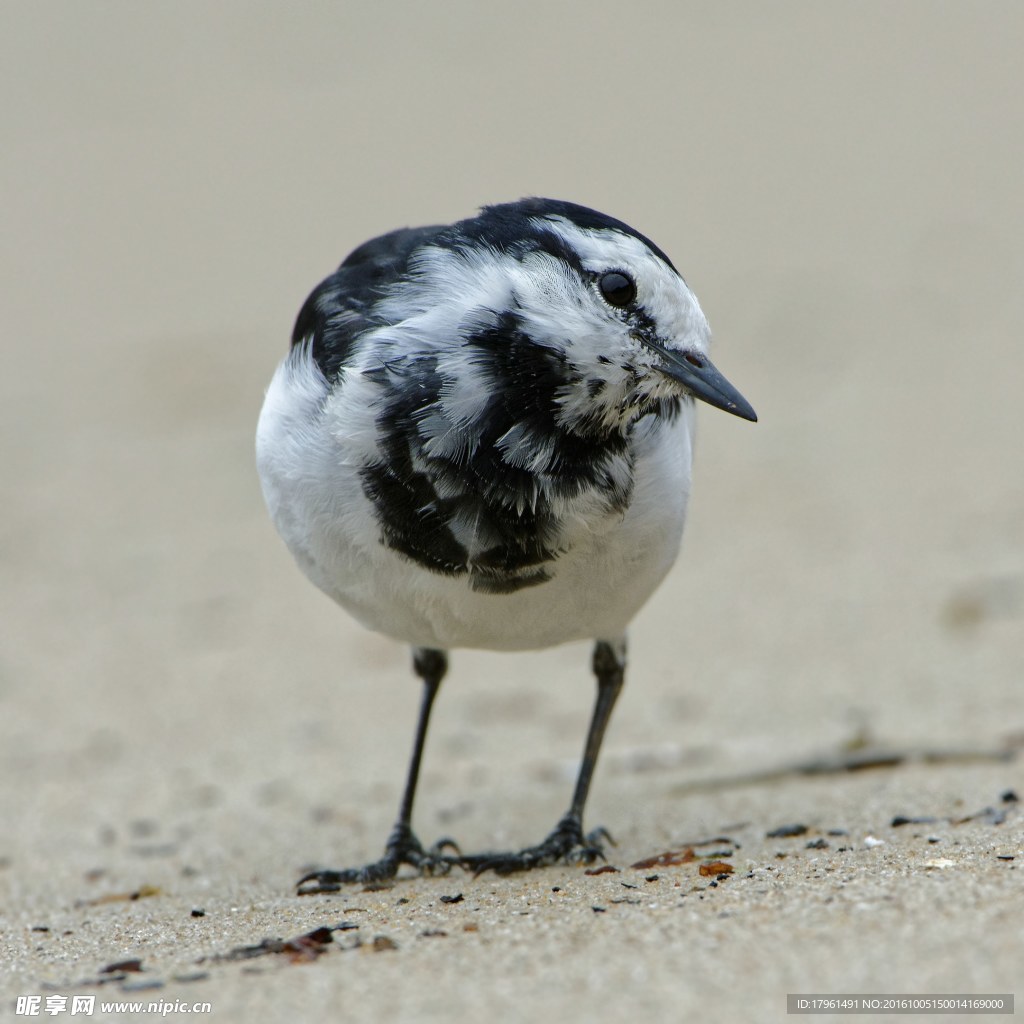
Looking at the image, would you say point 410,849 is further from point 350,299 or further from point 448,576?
point 350,299

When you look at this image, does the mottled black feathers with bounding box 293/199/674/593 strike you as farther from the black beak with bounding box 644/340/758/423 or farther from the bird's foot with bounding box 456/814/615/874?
the bird's foot with bounding box 456/814/615/874

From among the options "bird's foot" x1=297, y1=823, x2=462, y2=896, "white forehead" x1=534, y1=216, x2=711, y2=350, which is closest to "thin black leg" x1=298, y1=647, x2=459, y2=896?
"bird's foot" x1=297, y1=823, x2=462, y2=896

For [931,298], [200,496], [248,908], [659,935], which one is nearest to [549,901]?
[659,935]

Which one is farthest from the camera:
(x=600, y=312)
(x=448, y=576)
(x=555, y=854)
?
(x=555, y=854)

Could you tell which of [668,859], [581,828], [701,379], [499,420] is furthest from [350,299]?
[581,828]

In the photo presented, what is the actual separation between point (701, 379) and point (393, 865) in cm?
237

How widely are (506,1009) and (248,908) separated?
1850 mm

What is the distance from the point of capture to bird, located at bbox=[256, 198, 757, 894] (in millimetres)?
4691

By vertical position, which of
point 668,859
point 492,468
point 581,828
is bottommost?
point 581,828

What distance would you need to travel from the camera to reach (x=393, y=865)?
19.8 feet

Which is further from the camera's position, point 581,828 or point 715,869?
point 581,828

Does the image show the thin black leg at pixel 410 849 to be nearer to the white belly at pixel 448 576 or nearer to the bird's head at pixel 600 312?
the white belly at pixel 448 576

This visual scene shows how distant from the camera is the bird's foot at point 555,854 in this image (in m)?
5.80

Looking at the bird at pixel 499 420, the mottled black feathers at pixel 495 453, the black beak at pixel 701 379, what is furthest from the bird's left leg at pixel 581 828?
the black beak at pixel 701 379
